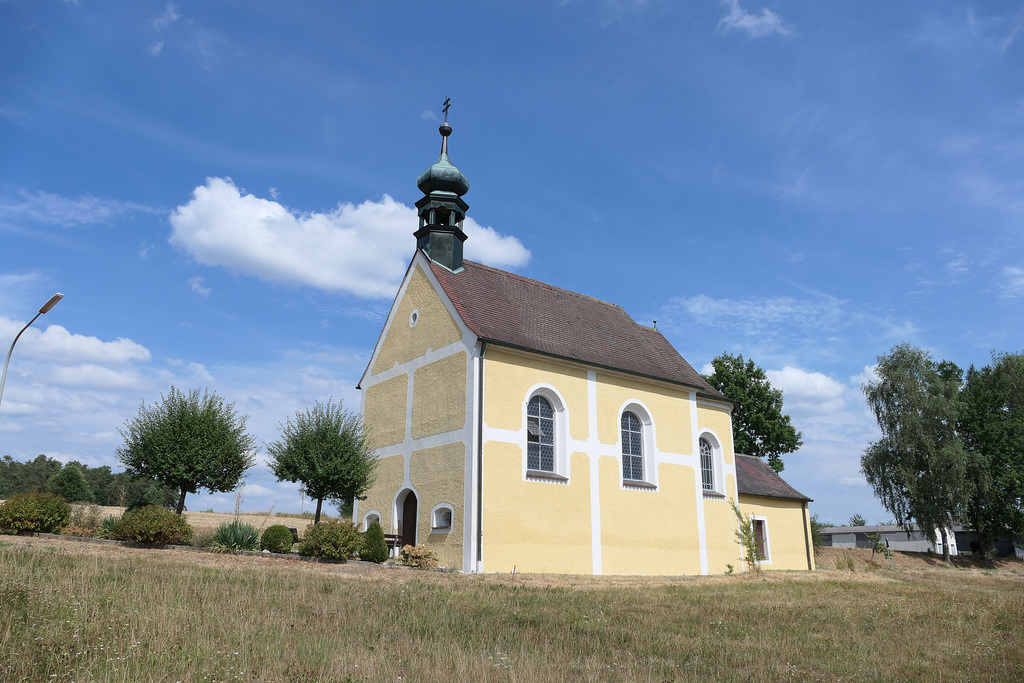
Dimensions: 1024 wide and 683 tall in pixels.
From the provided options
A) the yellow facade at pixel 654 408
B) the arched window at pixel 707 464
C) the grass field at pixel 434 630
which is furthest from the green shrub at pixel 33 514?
the arched window at pixel 707 464

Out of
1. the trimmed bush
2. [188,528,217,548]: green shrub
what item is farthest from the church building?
[188,528,217,548]: green shrub

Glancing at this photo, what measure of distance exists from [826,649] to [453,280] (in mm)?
15724

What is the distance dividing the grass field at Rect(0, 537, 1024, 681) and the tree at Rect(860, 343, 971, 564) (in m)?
25.3

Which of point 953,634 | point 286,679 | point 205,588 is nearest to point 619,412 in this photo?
point 953,634

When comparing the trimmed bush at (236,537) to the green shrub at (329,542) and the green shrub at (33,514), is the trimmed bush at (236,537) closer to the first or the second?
the green shrub at (329,542)

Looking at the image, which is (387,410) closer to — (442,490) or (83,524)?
(442,490)

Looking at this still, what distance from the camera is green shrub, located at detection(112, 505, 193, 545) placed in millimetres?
15273

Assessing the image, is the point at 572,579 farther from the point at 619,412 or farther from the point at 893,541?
the point at 893,541

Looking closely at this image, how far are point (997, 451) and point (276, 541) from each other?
3718 cm

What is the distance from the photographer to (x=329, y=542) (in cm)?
1616

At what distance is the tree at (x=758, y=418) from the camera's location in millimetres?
39844

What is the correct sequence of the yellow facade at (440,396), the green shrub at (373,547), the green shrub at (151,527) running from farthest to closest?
1. the yellow facade at (440,396)
2. the green shrub at (373,547)
3. the green shrub at (151,527)

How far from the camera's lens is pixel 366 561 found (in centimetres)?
1706

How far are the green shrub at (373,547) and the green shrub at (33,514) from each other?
24.4ft
